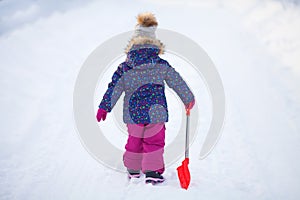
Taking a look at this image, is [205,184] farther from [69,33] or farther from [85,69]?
[69,33]

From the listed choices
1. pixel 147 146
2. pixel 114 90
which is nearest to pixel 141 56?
pixel 114 90

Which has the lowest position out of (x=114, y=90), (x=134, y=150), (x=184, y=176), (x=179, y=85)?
(x=184, y=176)

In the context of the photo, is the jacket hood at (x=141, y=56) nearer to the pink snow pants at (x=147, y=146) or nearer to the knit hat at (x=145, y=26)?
the knit hat at (x=145, y=26)

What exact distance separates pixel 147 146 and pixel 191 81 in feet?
6.94

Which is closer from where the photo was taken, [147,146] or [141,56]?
[141,56]

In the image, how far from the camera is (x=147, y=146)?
3.00 m

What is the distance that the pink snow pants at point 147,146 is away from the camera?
297 centimetres

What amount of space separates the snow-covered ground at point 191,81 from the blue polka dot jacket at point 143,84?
655mm

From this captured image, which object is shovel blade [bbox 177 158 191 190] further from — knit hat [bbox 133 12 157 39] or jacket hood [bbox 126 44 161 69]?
knit hat [bbox 133 12 157 39]

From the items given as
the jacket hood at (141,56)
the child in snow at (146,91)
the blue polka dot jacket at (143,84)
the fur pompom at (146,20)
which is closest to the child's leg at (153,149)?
the child in snow at (146,91)

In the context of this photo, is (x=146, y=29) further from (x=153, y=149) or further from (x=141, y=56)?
(x=153, y=149)

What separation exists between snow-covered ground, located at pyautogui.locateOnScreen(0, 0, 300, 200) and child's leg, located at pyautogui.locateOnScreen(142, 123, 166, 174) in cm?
18

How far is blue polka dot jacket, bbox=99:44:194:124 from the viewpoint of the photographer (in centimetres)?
286

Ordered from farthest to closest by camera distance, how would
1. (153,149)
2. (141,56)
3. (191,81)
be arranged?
(191,81)
(153,149)
(141,56)
